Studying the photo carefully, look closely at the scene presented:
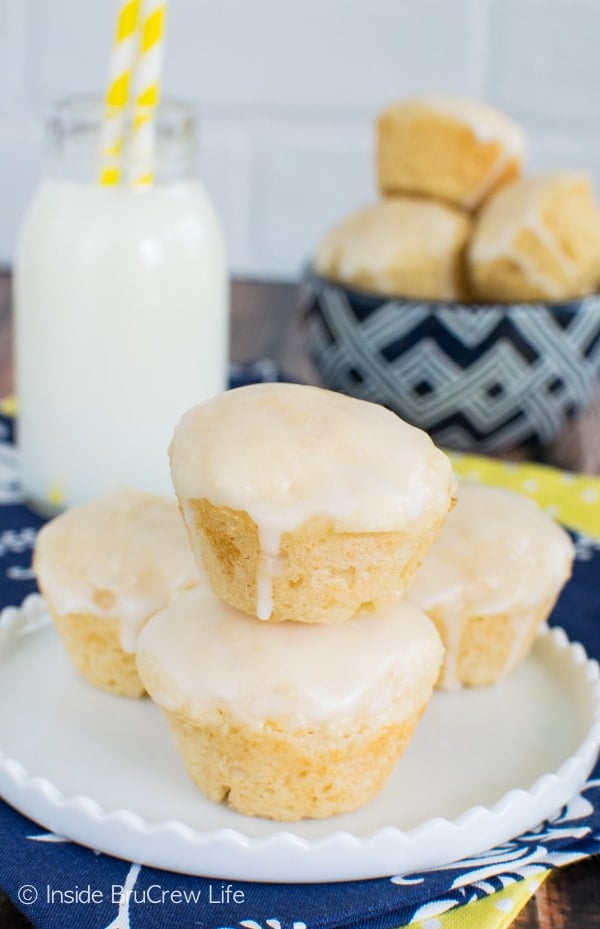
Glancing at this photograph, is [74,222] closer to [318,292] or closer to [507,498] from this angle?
[318,292]

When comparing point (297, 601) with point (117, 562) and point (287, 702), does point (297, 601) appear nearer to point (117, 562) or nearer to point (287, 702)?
point (287, 702)

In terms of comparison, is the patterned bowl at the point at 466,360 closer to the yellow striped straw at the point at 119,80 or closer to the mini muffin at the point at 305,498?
the yellow striped straw at the point at 119,80

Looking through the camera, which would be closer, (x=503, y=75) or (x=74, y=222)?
(x=74, y=222)

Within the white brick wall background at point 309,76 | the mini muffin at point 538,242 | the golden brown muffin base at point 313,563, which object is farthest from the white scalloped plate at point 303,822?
the white brick wall background at point 309,76

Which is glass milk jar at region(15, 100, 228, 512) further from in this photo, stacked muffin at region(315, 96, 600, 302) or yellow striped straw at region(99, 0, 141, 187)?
stacked muffin at region(315, 96, 600, 302)

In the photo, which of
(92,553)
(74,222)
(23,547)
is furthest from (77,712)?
(74,222)

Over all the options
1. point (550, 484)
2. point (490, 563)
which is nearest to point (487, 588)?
point (490, 563)
